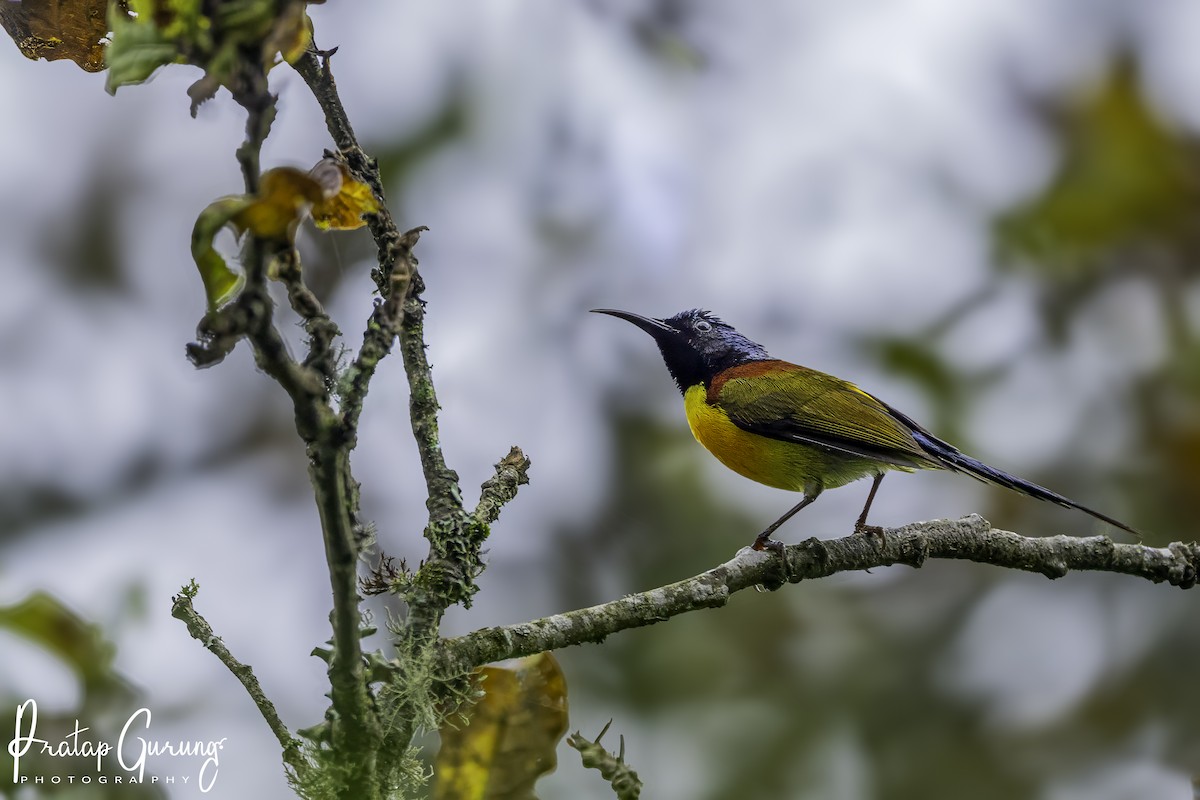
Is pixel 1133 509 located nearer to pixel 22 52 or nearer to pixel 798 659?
pixel 798 659

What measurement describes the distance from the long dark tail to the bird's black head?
42.7 inches

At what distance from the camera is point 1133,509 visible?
5.76m

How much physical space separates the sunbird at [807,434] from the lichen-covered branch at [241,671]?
94.3 inches

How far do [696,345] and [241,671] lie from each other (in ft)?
11.6

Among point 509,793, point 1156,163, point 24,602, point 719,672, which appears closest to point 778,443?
point 719,672

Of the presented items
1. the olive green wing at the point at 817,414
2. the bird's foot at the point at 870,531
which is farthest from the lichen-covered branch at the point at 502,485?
the olive green wing at the point at 817,414

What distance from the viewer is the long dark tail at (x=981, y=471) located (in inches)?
148

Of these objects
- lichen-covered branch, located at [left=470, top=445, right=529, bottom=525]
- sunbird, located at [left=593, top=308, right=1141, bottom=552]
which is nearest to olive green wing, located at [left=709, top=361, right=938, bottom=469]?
sunbird, located at [left=593, top=308, right=1141, bottom=552]

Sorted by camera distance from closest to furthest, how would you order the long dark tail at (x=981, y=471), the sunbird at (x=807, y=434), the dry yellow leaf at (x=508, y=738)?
the dry yellow leaf at (x=508, y=738) < the long dark tail at (x=981, y=471) < the sunbird at (x=807, y=434)

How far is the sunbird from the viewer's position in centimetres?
414

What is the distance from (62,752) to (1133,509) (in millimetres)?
5467

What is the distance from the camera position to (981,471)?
4105mm

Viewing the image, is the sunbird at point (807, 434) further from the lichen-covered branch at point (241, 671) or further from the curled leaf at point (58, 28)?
the curled leaf at point (58, 28)

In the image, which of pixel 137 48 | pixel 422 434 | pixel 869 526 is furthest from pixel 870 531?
pixel 137 48
